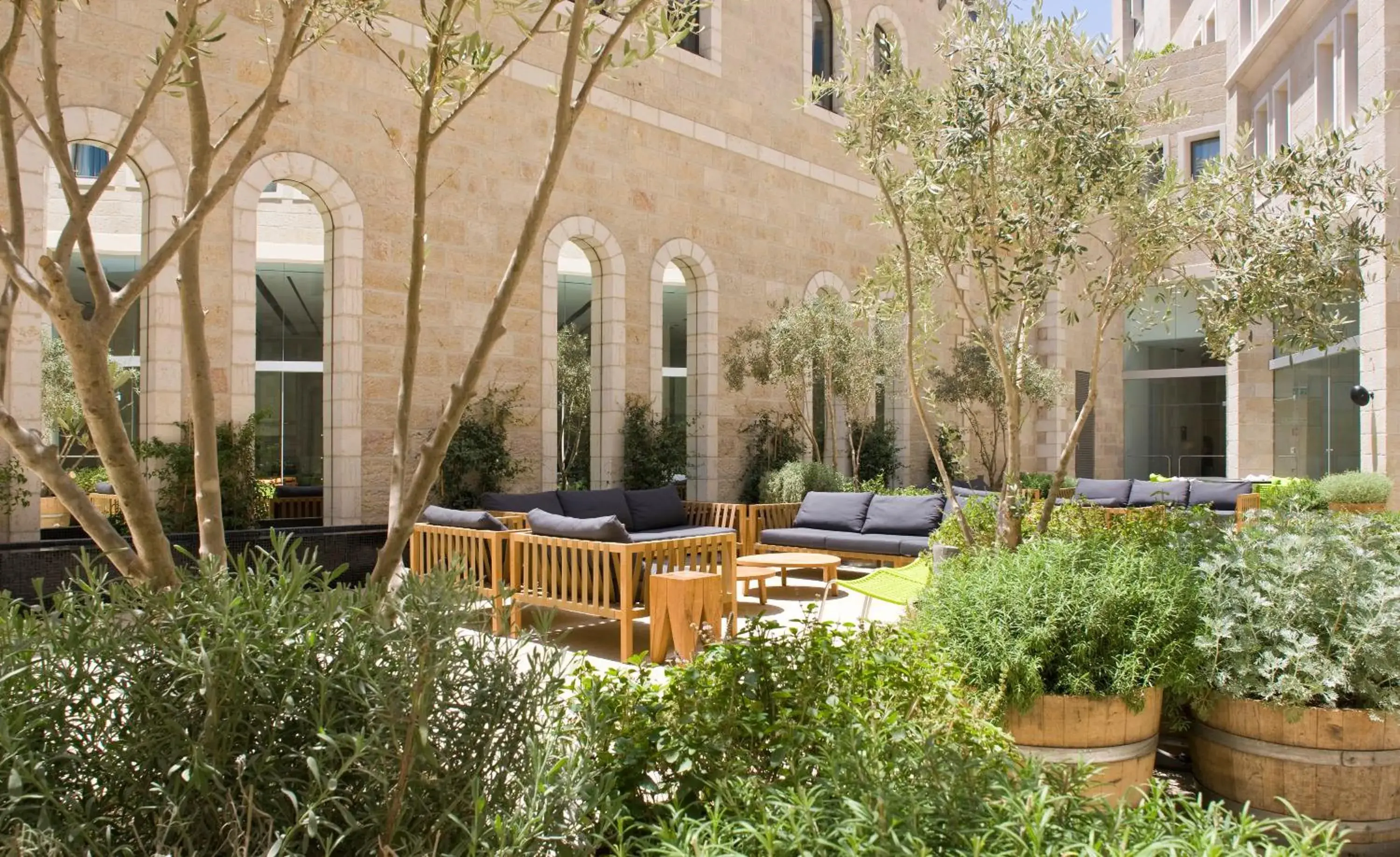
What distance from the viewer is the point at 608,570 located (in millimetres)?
6066

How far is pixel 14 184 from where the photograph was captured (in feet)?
7.16

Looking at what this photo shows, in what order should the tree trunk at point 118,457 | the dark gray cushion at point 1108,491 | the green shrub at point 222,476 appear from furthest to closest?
1. the dark gray cushion at point 1108,491
2. the green shrub at point 222,476
3. the tree trunk at point 118,457

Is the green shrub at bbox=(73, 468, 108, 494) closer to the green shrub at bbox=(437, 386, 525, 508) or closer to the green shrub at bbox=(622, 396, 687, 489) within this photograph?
the green shrub at bbox=(437, 386, 525, 508)

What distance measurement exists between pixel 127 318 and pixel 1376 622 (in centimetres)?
1591

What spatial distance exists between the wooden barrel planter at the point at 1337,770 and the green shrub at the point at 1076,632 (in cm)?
31

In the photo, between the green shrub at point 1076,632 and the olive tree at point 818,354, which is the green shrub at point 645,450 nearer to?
the olive tree at point 818,354

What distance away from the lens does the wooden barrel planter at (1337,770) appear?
9.64 feet

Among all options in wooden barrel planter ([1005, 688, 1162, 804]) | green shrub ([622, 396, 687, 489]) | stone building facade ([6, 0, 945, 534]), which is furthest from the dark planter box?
wooden barrel planter ([1005, 688, 1162, 804])

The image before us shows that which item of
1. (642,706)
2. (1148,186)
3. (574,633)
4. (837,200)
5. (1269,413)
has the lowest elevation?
(574,633)

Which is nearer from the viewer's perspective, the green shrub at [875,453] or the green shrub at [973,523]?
the green shrub at [973,523]

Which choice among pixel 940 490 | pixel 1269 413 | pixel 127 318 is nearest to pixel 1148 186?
pixel 940 490

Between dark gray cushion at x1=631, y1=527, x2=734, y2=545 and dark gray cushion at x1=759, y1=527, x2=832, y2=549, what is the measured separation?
0.47 meters

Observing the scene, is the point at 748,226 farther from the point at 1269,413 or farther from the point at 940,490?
the point at 1269,413

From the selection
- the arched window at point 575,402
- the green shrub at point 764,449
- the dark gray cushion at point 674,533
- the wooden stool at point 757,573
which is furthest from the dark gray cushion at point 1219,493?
the arched window at point 575,402
